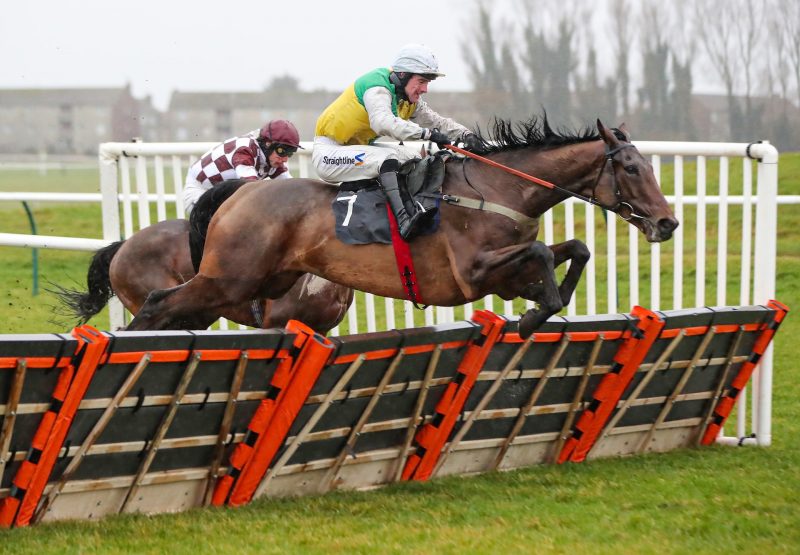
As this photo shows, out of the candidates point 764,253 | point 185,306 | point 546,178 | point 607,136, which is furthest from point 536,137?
point 185,306

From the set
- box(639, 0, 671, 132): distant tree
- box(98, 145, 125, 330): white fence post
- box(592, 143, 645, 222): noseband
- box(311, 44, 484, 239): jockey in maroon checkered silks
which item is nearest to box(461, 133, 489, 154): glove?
box(311, 44, 484, 239): jockey in maroon checkered silks

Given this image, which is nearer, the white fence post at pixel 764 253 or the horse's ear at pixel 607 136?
the horse's ear at pixel 607 136

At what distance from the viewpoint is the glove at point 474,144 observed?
5.68 meters

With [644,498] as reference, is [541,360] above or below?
above

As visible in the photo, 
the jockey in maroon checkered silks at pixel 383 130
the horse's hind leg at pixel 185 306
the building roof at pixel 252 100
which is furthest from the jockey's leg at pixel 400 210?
the building roof at pixel 252 100

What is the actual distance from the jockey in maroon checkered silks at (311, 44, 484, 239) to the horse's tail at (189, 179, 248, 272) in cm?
57

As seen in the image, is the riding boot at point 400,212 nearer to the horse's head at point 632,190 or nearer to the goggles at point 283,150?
the horse's head at point 632,190

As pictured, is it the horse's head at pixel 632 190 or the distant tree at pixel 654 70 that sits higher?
the distant tree at pixel 654 70

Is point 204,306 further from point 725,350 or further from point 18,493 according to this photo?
point 725,350

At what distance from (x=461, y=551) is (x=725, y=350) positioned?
2331 millimetres

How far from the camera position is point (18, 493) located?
414 cm

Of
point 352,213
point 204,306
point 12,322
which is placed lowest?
point 12,322

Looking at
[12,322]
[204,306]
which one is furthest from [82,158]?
[204,306]

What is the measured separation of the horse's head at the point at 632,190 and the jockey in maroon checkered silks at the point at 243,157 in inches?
70.5
